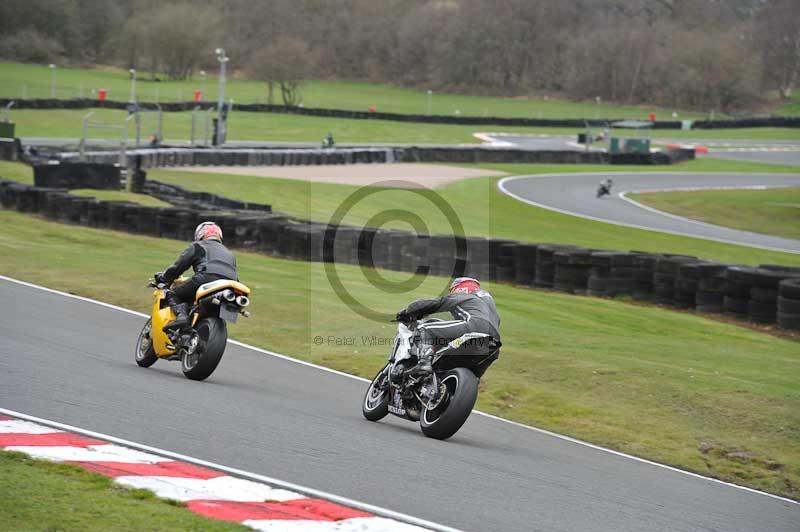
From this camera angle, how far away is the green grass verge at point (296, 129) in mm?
56656

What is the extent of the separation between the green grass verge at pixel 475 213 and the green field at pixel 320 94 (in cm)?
3604

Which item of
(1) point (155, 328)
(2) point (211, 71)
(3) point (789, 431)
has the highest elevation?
(2) point (211, 71)

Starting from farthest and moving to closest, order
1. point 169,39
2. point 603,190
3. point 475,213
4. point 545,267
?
point 169,39, point 603,190, point 475,213, point 545,267

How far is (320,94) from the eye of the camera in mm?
98375

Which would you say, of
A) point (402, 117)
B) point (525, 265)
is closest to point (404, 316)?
point (525, 265)

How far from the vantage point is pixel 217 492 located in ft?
20.7

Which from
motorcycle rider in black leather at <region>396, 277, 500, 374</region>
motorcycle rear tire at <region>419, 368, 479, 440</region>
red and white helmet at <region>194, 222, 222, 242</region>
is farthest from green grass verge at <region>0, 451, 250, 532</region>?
red and white helmet at <region>194, 222, 222, 242</region>

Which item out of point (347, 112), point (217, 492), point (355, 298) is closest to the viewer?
point (217, 492)

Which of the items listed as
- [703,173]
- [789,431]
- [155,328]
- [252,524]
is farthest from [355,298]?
[703,173]

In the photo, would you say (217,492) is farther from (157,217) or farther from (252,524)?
(157,217)

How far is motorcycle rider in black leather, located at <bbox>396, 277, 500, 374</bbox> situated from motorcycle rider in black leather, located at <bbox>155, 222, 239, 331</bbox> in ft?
6.89

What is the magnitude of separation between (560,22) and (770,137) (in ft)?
141

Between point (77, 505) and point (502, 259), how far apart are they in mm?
14679

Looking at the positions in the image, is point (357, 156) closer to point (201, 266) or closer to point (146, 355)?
point (146, 355)
